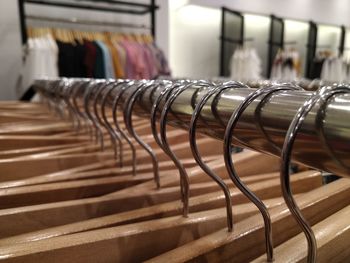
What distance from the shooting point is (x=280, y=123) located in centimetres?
21

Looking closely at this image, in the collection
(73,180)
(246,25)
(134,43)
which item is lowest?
(73,180)

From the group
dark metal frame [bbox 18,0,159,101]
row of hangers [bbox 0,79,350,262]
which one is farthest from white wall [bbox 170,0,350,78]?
row of hangers [bbox 0,79,350,262]

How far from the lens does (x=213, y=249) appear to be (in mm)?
291

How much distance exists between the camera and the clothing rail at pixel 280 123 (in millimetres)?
170

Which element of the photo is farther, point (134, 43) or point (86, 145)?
point (134, 43)

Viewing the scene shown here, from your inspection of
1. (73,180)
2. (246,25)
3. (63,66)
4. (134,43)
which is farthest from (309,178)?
(246,25)

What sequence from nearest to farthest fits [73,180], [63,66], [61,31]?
[73,180] → [63,66] → [61,31]

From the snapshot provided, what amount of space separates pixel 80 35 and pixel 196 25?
4.79ft

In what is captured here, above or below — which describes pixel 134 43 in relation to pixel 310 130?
above

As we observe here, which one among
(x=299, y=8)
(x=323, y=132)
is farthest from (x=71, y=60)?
(x=299, y=8)

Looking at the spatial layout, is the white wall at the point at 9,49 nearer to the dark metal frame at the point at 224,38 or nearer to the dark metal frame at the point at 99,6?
the dark metal frame at the point at 99,6

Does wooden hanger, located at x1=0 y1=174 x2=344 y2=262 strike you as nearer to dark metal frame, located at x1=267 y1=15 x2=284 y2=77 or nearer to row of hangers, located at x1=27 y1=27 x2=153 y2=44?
row of hangers, located at x1=27 y1=27 x2=153 y2=44

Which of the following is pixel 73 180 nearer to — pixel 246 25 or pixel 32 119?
pixel 32 119

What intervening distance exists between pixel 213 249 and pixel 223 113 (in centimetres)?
13
